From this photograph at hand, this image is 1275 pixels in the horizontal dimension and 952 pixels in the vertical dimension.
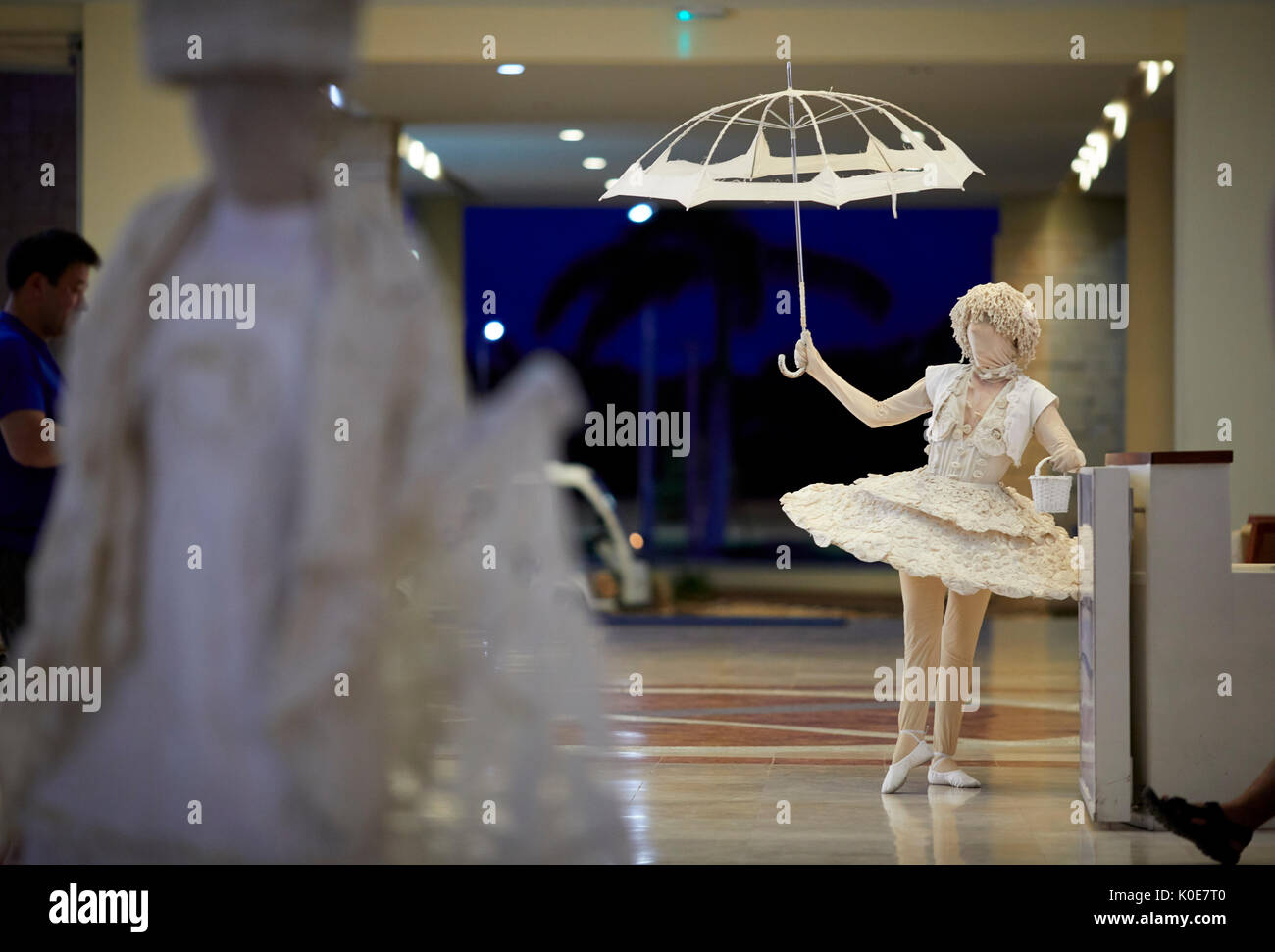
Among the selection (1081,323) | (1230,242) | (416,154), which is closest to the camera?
(1230,242)

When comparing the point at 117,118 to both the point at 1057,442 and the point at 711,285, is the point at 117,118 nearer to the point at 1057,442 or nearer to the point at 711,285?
the point at 1057,442

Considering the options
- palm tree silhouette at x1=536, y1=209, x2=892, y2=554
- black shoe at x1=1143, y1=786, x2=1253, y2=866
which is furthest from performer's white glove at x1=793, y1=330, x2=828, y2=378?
palm tree silhouette at x1=536, y1=209, x2=892, y2=554

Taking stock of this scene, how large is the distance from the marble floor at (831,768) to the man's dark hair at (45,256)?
2076mm

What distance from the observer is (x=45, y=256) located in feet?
12.7

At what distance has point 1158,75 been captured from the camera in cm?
801

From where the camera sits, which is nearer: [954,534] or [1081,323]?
[954,534]

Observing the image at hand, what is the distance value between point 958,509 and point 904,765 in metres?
0.92

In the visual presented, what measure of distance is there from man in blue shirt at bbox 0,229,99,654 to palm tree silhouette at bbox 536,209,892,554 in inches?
378

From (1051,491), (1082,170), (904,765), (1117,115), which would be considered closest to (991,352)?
(1051,491)

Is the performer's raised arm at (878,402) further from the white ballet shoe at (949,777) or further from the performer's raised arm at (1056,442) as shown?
the white ballet shoe at (949,777)

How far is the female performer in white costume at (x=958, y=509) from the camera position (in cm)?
468
